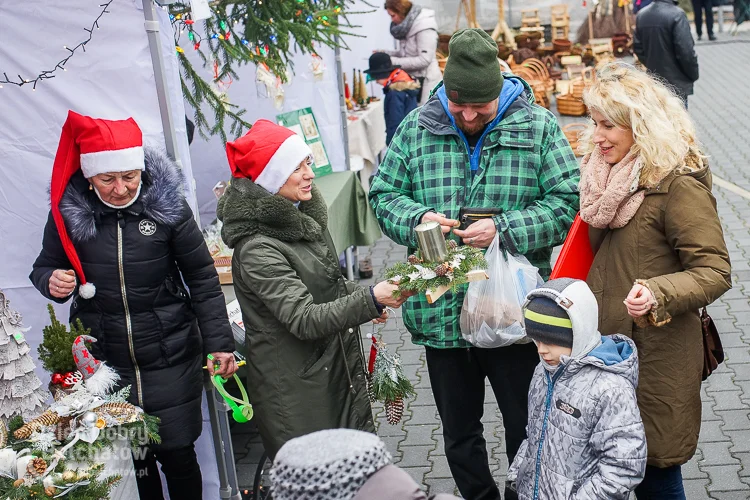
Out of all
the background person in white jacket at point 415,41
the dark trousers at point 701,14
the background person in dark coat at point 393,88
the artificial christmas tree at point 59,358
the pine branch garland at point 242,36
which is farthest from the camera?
the dark trousers at point 701,14

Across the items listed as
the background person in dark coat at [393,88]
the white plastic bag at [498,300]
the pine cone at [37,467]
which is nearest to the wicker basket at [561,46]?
the background person in dark coat at [393,88]

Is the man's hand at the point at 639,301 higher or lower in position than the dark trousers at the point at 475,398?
higher

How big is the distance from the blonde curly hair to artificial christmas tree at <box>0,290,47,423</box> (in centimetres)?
206

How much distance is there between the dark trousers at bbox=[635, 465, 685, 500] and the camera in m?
3.02

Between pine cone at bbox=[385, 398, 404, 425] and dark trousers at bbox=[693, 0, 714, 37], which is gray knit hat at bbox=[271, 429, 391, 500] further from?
dark trousers at bbox=[693, 0, 714, 37]

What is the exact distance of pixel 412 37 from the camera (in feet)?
34.8

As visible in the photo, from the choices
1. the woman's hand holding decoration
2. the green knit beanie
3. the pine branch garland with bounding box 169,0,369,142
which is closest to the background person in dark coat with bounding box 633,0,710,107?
the pine branch garland with bounding box 169,0,369,142

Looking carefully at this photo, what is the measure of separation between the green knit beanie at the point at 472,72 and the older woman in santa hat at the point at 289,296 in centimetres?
60

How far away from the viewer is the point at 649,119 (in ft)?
9.43

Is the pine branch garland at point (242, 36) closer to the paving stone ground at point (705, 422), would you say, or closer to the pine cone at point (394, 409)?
the paving stone ground at point (705, 422)

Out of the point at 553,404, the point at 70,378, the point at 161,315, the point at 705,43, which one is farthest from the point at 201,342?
the point at 705,43

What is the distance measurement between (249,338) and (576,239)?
124 cm

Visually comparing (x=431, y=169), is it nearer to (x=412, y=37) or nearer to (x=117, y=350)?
(x=117, y=350)

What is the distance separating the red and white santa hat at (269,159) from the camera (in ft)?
10.3
